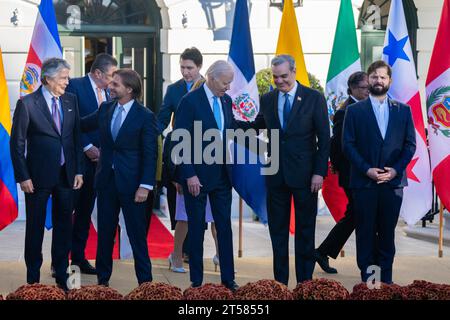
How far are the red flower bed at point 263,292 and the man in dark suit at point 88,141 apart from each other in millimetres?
3362

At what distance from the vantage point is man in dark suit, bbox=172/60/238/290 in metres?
7.79

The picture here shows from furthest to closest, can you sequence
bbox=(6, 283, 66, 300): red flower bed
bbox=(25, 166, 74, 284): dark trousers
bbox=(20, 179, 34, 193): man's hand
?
1. bbox=(25, 166, 74, 284): dark trousers
2. bbox=(20, 179, 34, 193): man's hand
3. bbox=(6, 283, 66, 300): red flower bed

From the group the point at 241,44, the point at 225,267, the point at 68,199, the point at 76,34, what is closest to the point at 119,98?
the point at 68,199

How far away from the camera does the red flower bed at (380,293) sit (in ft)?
17.6

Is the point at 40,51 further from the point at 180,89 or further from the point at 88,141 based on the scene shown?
the point at 180,89

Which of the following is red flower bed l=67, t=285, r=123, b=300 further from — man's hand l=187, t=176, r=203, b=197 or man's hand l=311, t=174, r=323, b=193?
man's hand l=311, t=174, r=323, b=193

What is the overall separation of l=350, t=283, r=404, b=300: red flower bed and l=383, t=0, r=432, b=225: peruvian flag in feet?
13.8

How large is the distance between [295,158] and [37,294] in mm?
3243

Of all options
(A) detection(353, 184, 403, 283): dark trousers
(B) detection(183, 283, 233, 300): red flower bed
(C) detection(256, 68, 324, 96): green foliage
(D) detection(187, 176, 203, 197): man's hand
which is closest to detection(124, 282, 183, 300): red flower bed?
(B) detection(183, 283, 233, 300): red flower bed

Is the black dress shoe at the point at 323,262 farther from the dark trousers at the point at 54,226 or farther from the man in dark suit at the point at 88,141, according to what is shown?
the dark trousers at the point at 54,226

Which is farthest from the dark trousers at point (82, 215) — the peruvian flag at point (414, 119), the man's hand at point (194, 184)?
the peruvian flag at point (414, 119)

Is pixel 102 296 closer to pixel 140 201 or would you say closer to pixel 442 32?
pixel 140 201

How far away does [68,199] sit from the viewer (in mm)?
7895

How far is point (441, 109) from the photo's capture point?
945 cm
